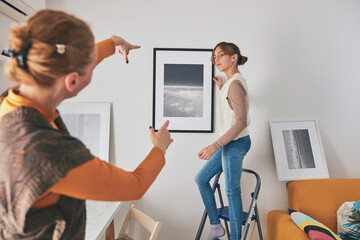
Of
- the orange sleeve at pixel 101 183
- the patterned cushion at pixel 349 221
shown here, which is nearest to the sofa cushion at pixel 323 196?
the patterned cushion at pixel 349 221

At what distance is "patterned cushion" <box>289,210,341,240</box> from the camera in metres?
1.82

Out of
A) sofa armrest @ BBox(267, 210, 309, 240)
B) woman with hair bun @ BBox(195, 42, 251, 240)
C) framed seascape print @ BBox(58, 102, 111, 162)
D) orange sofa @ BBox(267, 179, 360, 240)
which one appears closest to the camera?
sofa armrest @ BBox(267, 210, 309, 240)

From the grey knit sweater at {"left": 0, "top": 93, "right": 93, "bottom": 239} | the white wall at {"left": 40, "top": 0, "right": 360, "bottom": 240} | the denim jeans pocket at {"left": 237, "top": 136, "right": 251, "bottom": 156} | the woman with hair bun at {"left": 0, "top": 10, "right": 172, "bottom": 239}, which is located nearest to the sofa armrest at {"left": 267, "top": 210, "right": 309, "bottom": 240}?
the white wall at {"left": 40, "top": 0, "right": 360, "bottom": 240}

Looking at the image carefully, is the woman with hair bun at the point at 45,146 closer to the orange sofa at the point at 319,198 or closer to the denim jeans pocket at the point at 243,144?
the denim jeans pocket at the point at 243,144

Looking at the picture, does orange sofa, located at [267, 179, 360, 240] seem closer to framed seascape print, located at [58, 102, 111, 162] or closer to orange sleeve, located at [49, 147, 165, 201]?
framed seascape print, located at [58, 102, 111, 162]

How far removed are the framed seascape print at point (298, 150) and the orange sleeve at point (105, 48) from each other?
175 cm

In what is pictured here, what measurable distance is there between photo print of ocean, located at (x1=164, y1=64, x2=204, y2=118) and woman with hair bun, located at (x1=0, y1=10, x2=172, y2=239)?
1.80 meters

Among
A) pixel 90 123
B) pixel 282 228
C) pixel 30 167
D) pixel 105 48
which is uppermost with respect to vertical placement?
pixel 105 48

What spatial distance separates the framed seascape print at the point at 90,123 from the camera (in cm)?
258

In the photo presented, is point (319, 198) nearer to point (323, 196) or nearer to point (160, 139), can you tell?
point (323, 196)

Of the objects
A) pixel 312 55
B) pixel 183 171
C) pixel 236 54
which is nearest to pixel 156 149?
pixel 236 54

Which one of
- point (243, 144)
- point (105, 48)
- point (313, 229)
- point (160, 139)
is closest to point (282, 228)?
point (313, 229)

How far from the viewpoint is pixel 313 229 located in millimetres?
1891

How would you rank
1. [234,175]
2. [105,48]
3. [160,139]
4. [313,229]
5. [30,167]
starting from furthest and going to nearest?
[234,175] < [313,229] < [105,48] < [160,139] < [30,167]
